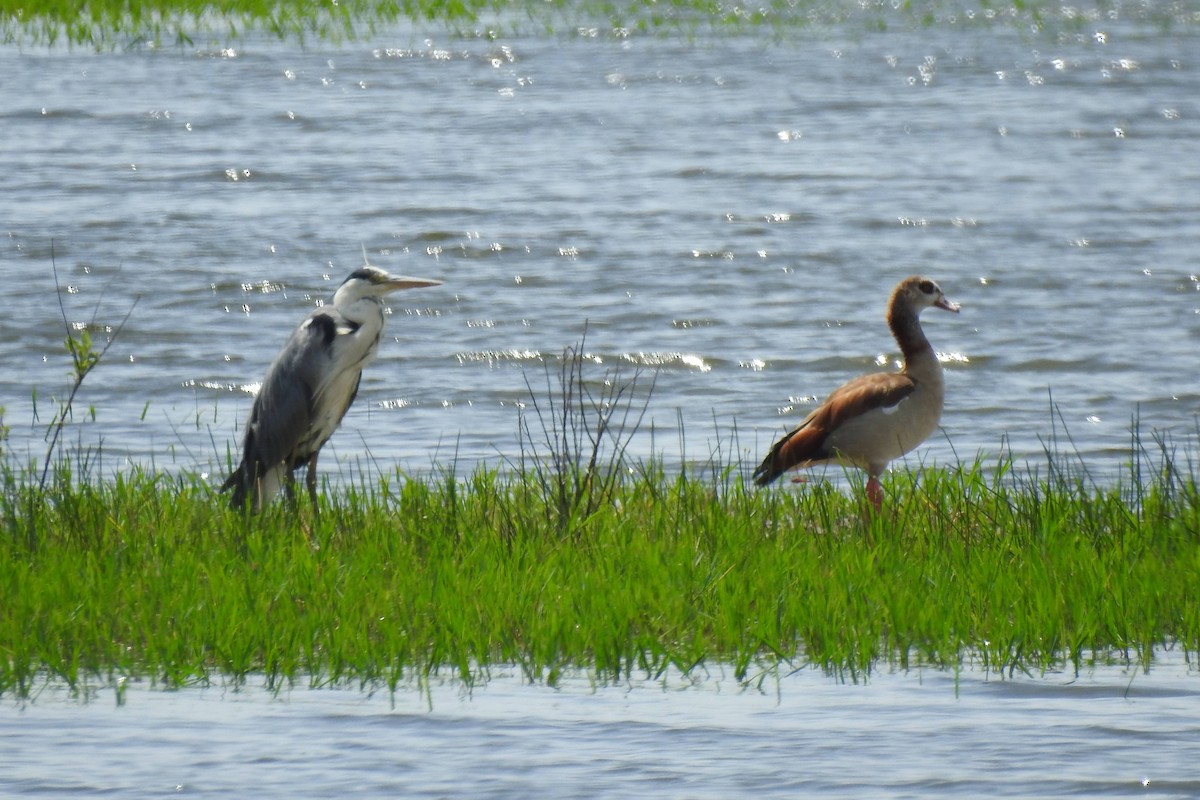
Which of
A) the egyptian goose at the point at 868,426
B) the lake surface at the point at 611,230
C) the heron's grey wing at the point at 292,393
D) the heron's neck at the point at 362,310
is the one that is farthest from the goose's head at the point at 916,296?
the heron's grey wing at the point at 292,393

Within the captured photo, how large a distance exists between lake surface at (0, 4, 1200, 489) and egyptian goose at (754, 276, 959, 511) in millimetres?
439

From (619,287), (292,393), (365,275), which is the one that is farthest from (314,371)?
(619,287)

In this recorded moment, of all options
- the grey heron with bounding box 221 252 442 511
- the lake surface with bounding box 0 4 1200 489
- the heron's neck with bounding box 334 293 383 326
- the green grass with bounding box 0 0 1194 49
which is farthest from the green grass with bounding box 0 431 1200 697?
the green grass with bounding box 0 0 1194 49

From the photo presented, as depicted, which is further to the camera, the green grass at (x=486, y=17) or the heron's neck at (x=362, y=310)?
the green grass at (x=486, y=17)

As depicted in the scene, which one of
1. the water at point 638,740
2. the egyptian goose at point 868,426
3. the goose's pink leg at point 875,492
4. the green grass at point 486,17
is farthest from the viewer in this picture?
the green grass at point 486,17

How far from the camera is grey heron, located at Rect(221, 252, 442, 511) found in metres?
7.89

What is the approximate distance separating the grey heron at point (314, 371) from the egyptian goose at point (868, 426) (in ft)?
5.28

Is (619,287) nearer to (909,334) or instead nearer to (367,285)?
(909,334)

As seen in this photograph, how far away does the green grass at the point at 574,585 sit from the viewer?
215 inches

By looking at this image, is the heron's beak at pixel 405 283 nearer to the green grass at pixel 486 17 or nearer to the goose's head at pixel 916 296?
the goose's head at pixel 916 296

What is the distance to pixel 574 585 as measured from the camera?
6.03 meters

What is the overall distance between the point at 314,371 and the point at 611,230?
906cm

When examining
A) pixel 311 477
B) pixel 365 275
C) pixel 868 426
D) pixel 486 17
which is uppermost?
pixel 486 17

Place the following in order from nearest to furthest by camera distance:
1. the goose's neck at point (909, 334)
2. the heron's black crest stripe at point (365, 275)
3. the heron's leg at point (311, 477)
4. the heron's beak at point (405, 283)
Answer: the heron's leg at point (311, 477) → the heron's beak at point (405, 283) → the heron's black crest stripe at point (365, 275) → the goose's neck at point (909, 334)
